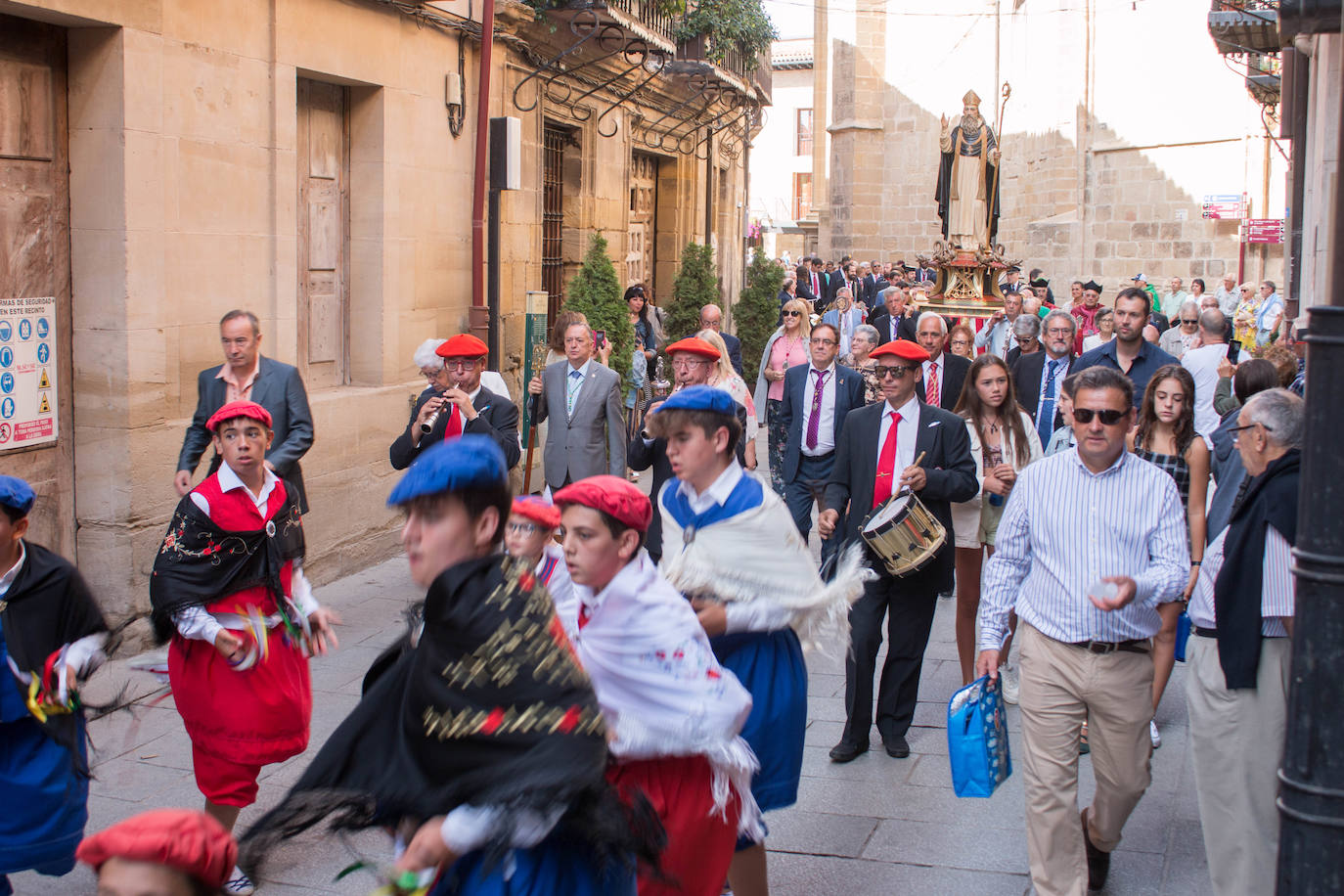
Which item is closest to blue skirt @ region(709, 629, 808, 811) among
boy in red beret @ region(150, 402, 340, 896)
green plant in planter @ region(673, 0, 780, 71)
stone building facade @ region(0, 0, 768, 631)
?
boy in red beret @ region(150, 402, 340, 896)

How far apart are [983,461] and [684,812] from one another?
3998 millimetres

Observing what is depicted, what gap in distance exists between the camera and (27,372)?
282 inches

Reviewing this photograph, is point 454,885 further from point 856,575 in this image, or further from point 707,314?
point 707,314

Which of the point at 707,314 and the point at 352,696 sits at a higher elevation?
the point at 707,314

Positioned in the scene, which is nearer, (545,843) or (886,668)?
(545,843)

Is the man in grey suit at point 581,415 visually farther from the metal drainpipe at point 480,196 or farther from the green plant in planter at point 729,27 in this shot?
the green plant in planter at point 729,27

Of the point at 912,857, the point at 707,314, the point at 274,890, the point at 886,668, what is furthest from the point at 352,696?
the point at 707,314

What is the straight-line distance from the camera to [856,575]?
446cm

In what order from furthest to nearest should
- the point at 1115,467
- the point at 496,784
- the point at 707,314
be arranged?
the point at 707,314 < the point at 1115,467 < the point at 496,784

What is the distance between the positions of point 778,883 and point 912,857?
22.0 inches

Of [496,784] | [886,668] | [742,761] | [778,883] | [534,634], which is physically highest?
[534,634]

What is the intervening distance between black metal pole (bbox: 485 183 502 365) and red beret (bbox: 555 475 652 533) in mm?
8574

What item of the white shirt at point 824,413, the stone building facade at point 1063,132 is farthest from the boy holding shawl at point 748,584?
the stone building facade at point 1063,132

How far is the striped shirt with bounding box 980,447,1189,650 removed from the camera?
13.9 feet
